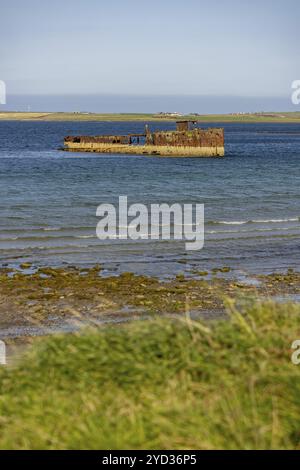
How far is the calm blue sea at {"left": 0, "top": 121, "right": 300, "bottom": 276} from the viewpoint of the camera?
69.5 ft

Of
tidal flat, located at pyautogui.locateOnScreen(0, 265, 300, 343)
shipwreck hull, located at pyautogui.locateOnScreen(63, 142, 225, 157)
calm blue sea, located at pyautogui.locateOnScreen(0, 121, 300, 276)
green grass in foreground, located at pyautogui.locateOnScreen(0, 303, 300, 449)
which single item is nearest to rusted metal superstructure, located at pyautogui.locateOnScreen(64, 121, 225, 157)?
shipwreck hull, located at pyautogui.locateOnScreen(63, 142, 225, 157)

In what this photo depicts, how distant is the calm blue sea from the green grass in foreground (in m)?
12.6

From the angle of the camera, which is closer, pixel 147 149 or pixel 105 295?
pixel 105 295

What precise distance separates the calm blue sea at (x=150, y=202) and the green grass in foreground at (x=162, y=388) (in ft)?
41.4

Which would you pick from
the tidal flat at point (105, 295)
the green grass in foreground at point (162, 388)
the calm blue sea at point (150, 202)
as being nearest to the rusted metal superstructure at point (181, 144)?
the calm blue sea at point (150, 202)

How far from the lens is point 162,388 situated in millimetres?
5938

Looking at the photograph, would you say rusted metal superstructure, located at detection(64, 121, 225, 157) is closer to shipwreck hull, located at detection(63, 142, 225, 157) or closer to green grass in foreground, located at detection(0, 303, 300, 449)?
shipwreck hull, located at detection(63, 142, 225, 157)

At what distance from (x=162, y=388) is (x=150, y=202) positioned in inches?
1258

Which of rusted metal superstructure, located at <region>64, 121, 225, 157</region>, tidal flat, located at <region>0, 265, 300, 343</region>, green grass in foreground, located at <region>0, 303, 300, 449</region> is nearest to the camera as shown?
green grass in foreground, located at <region>0, 303, 300, 449</region>

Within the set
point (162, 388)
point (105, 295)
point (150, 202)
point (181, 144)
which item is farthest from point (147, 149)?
point (162, 388)

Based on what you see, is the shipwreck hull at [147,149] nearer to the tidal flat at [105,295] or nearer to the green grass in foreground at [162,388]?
the tidal flat at [105,295]

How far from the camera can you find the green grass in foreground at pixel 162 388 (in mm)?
5406

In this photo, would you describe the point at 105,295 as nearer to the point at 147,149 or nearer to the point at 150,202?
the point at 150,202
